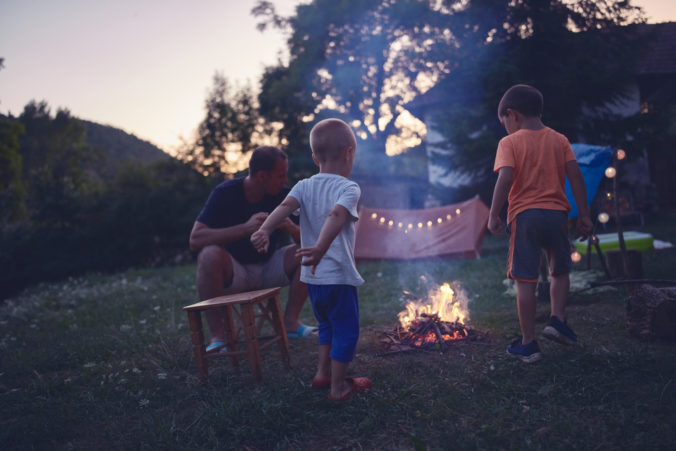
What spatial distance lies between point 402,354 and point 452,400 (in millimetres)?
856

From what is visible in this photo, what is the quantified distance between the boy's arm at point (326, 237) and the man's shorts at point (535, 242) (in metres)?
1.26

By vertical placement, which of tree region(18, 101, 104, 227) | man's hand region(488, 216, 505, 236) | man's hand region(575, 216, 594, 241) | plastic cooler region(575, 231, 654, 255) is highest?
tree region(18, 101, 104, 227)

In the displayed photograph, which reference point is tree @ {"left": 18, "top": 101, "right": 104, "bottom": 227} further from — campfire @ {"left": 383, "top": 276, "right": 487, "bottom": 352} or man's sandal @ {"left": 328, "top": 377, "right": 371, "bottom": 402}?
man's sandal @ {"left": 328, "top": 377, "right": 371, "bottom": 402}

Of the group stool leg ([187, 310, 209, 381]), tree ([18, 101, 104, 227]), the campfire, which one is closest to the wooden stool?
stool leg ([187, 310, 209, 381])

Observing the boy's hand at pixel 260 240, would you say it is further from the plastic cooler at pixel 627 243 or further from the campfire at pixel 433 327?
the plastic cooler at pixel 627 243

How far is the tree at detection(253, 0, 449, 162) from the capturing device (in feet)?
74.6

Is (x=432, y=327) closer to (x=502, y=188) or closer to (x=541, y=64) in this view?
(x=502, y=188)

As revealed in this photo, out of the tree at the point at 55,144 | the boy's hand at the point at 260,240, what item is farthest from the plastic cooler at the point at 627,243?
the tree at the point at 55,144

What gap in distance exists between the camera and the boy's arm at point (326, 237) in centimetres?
247

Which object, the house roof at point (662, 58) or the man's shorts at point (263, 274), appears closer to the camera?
the man's shorts at point (263, 274)

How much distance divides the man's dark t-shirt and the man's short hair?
1.46 m

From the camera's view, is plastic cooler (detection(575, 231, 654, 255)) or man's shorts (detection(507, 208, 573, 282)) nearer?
man's shorts (detection(507, 208, 573, 282))

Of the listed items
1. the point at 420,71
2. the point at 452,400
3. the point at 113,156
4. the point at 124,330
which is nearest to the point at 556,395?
the point at 452,400

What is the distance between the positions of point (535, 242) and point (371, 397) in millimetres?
1465
